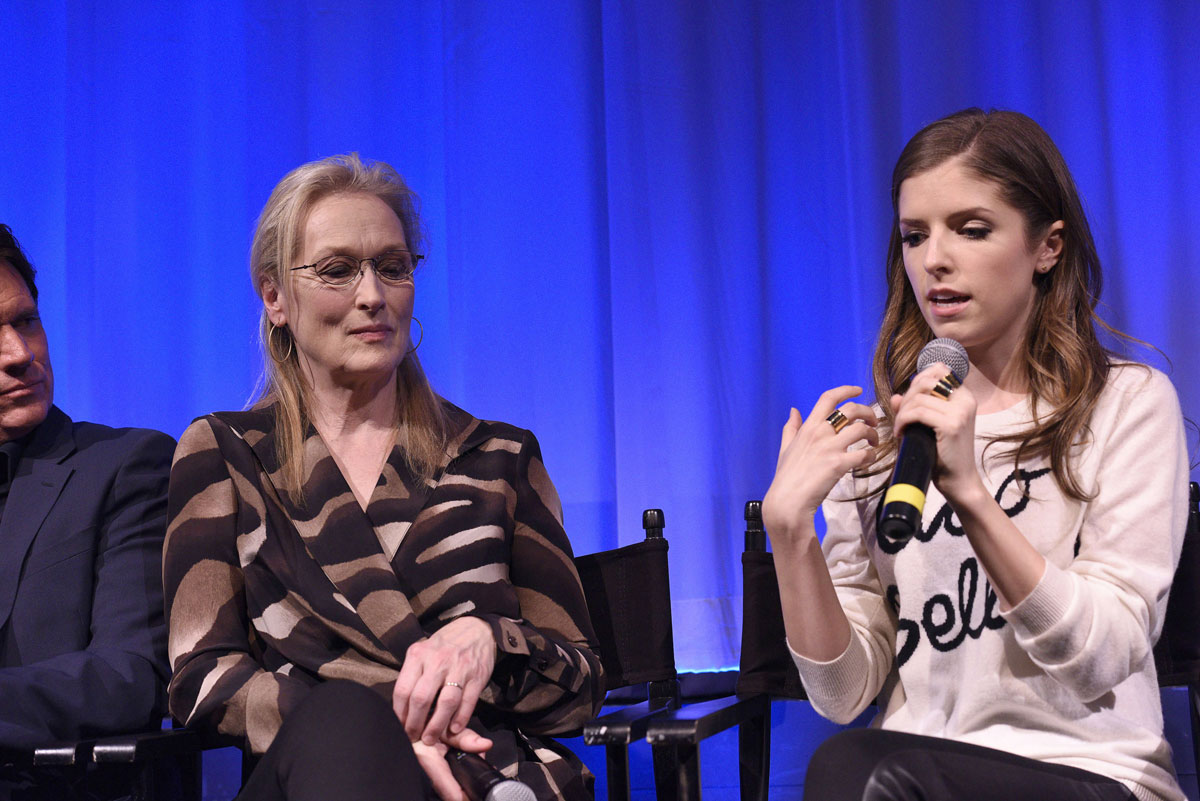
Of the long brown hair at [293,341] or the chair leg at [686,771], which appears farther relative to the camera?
the long brown hair at [293,341]

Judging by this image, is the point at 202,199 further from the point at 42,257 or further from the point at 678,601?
the point at 678,601

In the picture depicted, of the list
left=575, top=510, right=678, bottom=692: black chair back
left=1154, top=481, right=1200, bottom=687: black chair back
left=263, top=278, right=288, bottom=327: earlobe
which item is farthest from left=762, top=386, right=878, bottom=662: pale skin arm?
left=263, top=278, right=288, bottom=327: earlobe

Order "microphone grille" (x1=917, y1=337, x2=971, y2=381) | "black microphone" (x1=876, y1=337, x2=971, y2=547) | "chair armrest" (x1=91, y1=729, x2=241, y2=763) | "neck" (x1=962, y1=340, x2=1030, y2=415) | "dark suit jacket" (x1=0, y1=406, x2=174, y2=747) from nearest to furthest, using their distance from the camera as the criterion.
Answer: "black microphone" (x1=876, y1=337, x2=971, y2=547) → "microphone grille" (x1=917, y1=337, x2=971, y2=381) → "chair armrest" (x1=91, y1=729, x2=241, y2=763) → "neck" (x1=962, y1=340, x2=1030, y2=415) → "dark suit jacket" (x1=0, y1=406, x2=174, y2=747)

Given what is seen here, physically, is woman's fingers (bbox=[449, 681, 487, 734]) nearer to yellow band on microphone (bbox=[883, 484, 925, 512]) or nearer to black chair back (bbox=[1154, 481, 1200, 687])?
yellow band on microphone (bbox=[883, 484, 925, 512])

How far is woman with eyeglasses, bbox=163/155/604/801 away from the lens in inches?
68.2

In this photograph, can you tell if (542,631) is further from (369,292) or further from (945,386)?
(945,386)

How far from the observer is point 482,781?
5.27 feet

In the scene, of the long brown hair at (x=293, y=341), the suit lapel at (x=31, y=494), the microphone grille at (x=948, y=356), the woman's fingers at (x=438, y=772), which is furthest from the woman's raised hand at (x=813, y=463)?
the suit lapel at (x=31, y=494)

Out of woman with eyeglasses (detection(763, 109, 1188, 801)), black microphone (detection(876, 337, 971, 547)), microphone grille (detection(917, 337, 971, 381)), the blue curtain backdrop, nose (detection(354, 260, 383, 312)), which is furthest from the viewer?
the blue curtain backdrop

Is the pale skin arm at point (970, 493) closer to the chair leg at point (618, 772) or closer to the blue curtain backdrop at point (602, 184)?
the chair leg at point (618, 772)

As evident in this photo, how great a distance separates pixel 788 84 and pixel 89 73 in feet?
5.53

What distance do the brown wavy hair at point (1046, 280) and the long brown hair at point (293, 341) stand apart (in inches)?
31.1

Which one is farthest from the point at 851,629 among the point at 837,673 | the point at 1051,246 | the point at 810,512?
the point at 1051,246

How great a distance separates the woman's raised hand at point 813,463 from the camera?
157 centimetres
